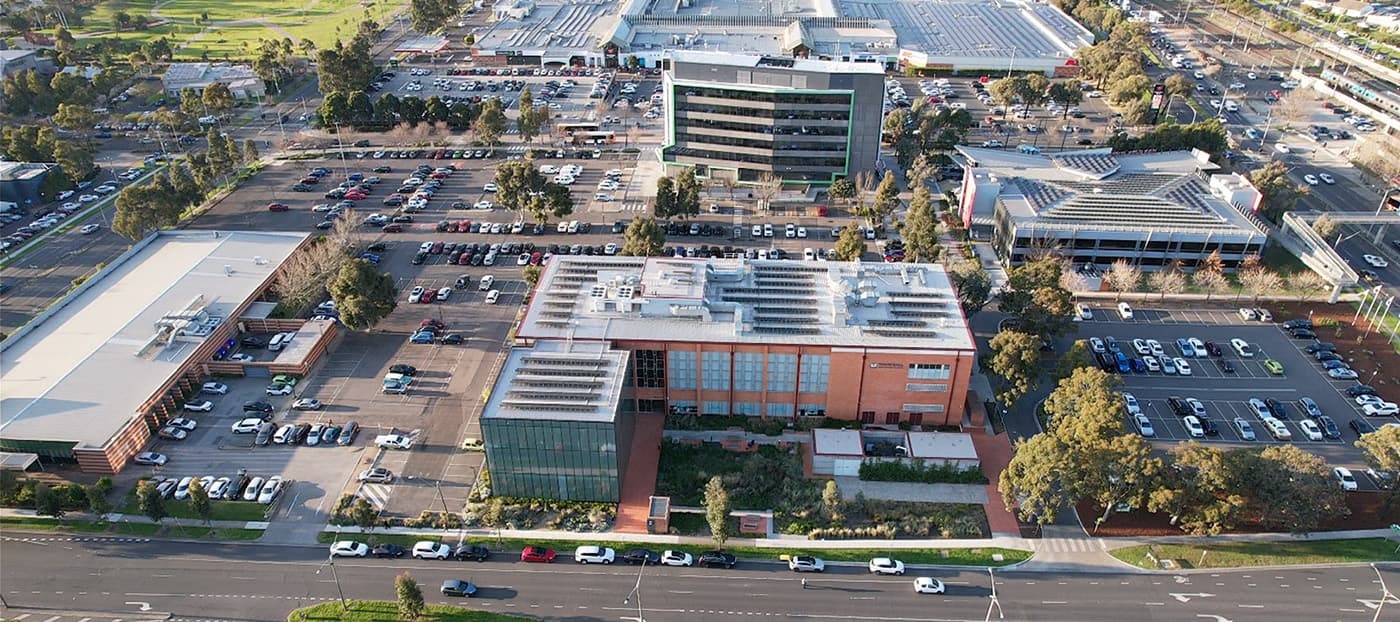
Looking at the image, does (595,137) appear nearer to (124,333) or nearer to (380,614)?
(124,333)

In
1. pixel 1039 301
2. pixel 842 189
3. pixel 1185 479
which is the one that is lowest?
pixel 1185 479

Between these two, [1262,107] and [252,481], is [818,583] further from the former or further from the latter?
[1262,107]

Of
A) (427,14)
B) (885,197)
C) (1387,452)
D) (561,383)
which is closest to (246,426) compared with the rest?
(561,383)

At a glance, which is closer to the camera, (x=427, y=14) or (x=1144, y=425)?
(x=1144, y=425)

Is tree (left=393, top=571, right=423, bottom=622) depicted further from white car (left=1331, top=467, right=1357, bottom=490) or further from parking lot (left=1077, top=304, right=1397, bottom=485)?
white car (left=1331, top=467, right=1357, bottom=490)

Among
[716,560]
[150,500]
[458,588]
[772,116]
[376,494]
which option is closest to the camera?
[458,588]

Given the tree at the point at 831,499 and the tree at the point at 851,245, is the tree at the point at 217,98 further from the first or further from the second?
the tree at the point at 831,499

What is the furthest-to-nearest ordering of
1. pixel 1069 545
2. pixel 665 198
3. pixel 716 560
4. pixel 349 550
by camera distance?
pixel 665 198 < pixel 1069 545 < pixel 349 550 < pixel 716 560

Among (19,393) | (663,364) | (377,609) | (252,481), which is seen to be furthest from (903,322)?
(19,393)
